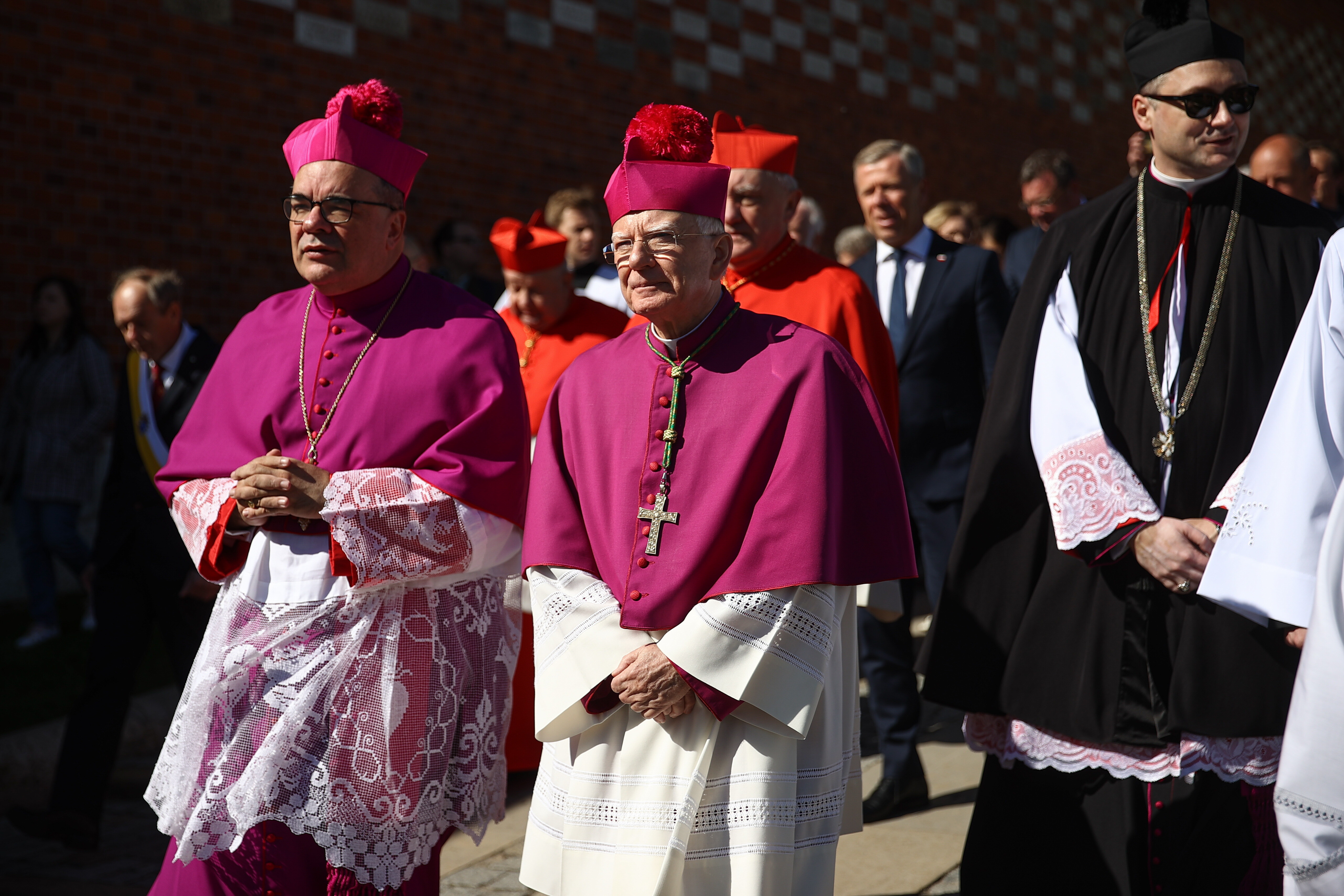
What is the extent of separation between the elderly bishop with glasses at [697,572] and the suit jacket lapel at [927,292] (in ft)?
7.94

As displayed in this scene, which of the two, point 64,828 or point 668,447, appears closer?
point 668,447

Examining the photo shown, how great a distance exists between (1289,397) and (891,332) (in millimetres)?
3042

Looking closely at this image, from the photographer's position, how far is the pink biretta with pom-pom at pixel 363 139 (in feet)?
10.2

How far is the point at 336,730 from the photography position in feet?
9.61

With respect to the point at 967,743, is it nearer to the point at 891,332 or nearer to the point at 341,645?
the point at 341,645

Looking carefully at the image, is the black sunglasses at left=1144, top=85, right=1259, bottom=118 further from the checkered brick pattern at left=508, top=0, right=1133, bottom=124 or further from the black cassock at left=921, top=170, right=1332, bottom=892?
the checkered brick pattern at left=508, top=0, right=1133, bottom=124

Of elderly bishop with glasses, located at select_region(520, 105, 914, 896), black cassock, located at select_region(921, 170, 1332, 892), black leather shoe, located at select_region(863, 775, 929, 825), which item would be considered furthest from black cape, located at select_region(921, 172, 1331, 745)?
black leather shoe, located at select_region(863, 775, 929, 825)

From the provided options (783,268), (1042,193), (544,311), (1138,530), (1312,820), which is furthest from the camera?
(1042,193)

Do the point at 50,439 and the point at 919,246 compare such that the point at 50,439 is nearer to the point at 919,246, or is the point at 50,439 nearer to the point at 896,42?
the point at 919,246

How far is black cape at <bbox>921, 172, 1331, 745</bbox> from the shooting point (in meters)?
3.02

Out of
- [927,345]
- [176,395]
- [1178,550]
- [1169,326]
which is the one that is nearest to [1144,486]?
[1178,550]

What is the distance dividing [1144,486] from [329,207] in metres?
1.98

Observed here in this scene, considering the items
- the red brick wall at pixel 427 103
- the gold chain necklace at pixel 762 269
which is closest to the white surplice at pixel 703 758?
the gold chain necklace at pixel 762 269

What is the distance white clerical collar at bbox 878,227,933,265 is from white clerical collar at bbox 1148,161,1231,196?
196 centimetres
